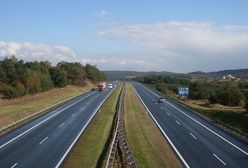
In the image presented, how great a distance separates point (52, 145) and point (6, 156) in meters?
5.29

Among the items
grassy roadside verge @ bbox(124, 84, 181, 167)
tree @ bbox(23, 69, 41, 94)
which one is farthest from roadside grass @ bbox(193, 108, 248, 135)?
tree @ bbox(23, 69, 41, 94)

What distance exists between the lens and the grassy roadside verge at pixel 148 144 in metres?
29.8

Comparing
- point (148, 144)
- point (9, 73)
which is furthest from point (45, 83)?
point (148, 144)

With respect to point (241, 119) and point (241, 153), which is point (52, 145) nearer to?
point (241, 153)

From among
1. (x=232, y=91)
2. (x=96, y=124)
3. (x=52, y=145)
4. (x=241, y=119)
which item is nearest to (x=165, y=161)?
(x=52, y=145)

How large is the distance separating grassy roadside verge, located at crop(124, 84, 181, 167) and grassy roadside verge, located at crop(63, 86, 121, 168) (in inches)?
81.8

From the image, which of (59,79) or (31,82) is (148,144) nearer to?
(31,82)

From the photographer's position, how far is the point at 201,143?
37656mm

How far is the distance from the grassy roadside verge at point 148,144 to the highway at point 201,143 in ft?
2.15

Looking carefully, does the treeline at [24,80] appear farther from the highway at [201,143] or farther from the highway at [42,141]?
the highway at [201,143]

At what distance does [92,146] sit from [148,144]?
14.4 ft

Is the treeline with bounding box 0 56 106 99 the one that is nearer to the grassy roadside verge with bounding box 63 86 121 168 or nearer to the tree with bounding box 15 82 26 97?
the tree with bounding box 15 82 26 97

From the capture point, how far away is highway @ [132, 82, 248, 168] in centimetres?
2975

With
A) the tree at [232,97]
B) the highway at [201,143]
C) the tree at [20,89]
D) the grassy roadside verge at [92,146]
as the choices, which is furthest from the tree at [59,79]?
the grassy roadside verge at [92,146]
